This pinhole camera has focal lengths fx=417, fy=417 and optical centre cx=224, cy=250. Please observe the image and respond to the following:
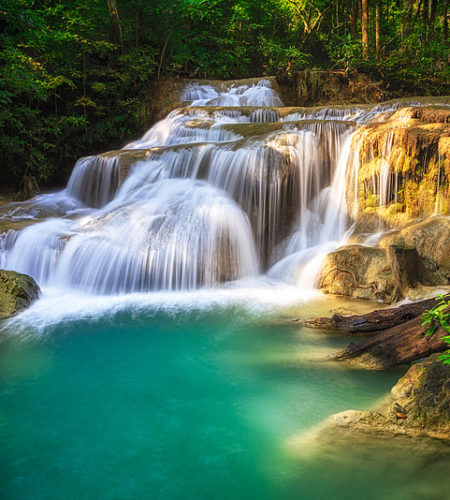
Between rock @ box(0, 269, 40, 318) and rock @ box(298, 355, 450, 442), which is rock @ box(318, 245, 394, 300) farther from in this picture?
rock @ box(0, 269, 40, 318)

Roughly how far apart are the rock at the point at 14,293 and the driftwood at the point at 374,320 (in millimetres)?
4095

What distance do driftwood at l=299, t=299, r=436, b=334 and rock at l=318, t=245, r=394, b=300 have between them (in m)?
1.06

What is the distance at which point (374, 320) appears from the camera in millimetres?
4609

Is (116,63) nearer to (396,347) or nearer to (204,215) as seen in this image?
(204,215)

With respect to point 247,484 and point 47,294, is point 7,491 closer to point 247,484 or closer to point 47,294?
point 247,484

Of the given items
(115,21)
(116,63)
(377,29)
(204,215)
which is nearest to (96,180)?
(204,215)

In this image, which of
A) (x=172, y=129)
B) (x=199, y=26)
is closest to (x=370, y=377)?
(x=172, y=129)

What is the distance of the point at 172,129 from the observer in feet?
39.3

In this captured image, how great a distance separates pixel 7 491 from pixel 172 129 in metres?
10.6

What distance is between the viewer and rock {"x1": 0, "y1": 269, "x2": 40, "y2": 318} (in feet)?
19.7

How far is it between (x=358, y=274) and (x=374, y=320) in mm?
1633

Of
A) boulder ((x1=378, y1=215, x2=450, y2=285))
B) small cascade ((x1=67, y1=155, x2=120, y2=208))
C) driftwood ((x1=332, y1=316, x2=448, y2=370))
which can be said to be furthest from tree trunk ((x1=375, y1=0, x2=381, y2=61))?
driftwood ((x1=332, y1=316, x2=448, y2=370))

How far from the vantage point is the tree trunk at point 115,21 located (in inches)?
563

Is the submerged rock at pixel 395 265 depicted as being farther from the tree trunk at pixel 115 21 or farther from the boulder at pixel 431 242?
the tree trunk at pixel 115 21
